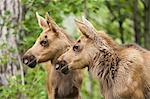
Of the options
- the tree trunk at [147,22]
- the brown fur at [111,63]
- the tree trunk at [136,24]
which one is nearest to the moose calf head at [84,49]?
the brown fur at [111,63]

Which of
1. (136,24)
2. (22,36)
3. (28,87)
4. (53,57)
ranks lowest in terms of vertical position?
(28,87)

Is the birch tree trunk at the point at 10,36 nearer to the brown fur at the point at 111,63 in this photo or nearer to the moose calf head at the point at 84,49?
the moose calf head at the point at 84,49

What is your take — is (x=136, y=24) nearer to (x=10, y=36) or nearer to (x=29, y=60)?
(x=10, y=36)

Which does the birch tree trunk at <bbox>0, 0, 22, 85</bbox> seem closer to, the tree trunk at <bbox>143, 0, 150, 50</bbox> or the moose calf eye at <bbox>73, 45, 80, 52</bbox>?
the moose calf eye at <bbox>73, 45, 80, 52</bbox>

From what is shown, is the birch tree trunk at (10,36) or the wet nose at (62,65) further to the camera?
the birch tree trunk at (10,36)

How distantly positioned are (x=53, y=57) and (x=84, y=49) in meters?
1.67

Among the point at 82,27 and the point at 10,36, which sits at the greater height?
the point at 82,27

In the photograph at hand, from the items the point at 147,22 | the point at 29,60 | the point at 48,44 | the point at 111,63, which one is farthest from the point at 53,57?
the point at 147,22

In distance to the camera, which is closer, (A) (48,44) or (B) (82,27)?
(B) (82,27)

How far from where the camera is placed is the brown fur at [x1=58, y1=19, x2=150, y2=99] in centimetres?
1281

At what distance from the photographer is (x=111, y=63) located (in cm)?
1305

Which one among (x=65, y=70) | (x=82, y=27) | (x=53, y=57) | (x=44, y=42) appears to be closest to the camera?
(x=82, y=27)

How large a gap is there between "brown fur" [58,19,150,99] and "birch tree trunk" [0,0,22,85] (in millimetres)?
3133

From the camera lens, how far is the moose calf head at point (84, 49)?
12820 millimetres
